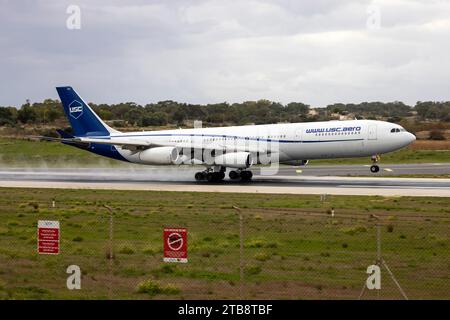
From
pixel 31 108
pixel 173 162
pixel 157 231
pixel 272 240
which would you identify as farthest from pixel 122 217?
pixel 31 108

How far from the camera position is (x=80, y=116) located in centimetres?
6228

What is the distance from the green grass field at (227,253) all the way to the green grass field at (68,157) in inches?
1715

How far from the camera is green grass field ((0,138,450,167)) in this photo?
266 ft

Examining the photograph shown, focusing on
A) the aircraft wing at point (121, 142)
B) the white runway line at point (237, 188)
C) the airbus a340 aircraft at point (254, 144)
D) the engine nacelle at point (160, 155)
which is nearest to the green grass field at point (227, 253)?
the white runway line at point (237, 188)

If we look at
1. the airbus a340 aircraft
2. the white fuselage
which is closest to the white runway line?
the airbus a340 aircraft

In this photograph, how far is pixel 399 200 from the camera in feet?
131

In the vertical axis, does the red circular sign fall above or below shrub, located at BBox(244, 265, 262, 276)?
above

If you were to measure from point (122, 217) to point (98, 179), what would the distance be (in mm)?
28679

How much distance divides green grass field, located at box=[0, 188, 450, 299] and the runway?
27.2ft

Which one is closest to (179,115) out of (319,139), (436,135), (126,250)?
(436,135)

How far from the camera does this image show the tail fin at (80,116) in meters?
62.0

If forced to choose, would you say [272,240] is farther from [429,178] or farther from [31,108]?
[31,108]

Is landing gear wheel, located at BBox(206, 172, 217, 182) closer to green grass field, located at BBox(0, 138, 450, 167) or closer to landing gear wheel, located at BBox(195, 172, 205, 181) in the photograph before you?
landing gear wheel, located at BBox(195, 172, 205, 181)
